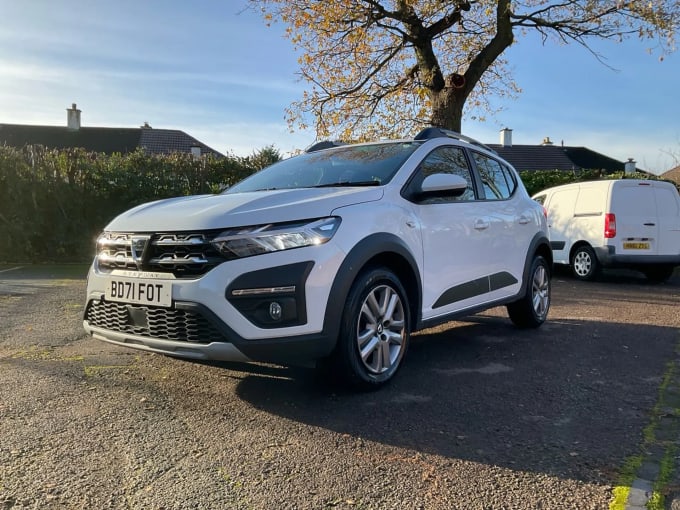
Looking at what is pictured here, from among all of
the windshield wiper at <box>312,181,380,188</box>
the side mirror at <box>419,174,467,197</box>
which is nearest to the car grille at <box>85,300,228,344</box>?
the windshield wiper at <box>312,181,380,188</box>

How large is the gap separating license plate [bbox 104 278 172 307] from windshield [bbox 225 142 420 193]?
4.53 feet

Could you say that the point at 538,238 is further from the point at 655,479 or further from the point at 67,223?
the point at 67,223

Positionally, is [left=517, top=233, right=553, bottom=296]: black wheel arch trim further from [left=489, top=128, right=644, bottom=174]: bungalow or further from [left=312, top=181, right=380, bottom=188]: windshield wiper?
[left=489, top=128, right=644, bottom=174]: bungalow

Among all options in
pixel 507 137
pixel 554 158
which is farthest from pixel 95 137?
pixel 554 158

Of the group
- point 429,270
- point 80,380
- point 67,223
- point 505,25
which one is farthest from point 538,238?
point 67,223

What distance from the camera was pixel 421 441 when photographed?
9.91ft

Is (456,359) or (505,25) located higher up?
(505,25)

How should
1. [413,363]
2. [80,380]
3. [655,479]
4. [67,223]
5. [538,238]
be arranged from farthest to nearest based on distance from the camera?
1. [67,223]
2. [538,238]
3. [413,363]
4. [80,380]
5. [655,479]

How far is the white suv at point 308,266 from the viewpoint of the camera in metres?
3.24

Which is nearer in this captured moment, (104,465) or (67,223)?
(104,465)

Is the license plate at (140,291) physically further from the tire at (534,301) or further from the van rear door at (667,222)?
the van rear door at (667,222)

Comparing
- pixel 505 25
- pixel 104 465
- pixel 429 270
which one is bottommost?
pixel 104 465

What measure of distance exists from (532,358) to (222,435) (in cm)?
281

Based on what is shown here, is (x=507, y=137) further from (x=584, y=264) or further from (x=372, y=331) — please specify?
(x=372, y=331)
